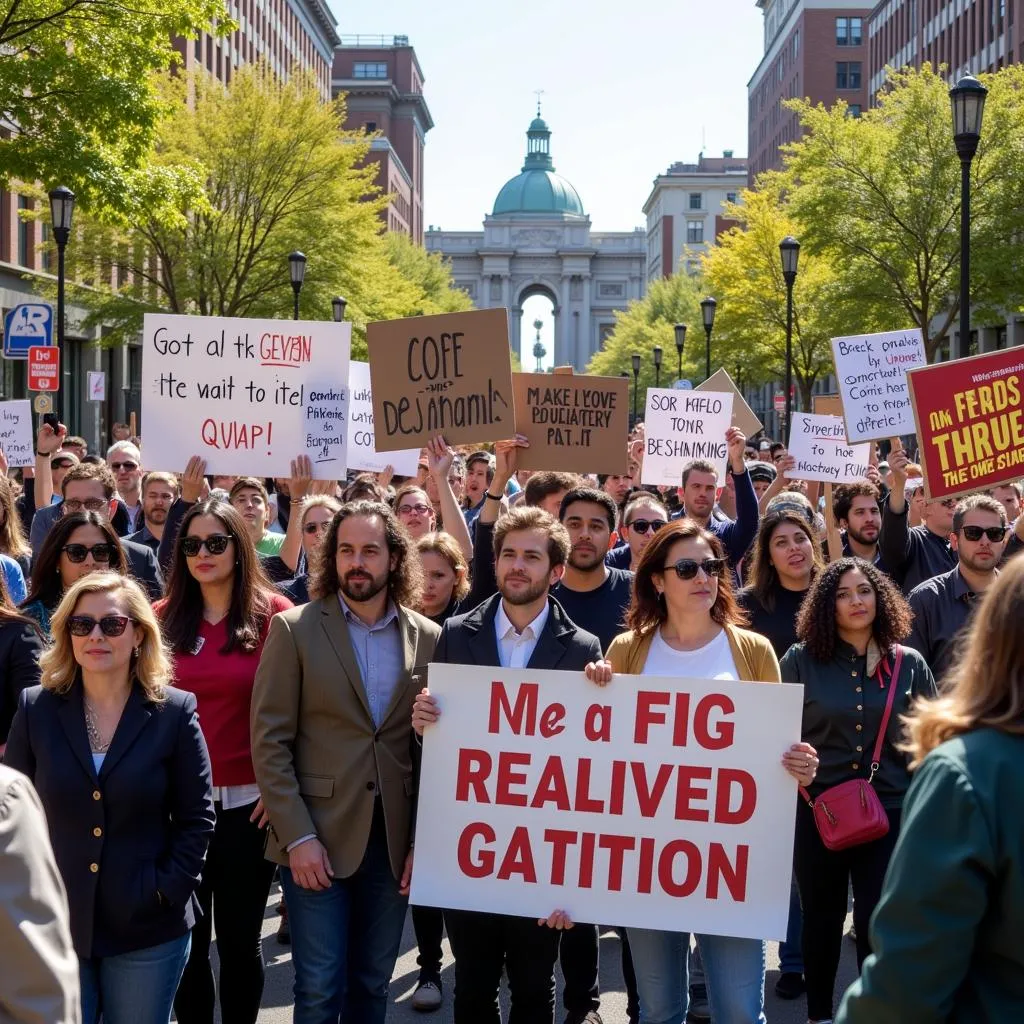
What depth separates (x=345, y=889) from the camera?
505 cm

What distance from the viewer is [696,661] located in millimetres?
5160

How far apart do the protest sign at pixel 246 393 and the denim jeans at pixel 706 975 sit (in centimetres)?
412

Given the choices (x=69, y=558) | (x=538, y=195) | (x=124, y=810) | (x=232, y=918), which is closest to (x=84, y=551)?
(x=69, y=558)

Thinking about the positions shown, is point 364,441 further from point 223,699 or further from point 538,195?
point 538,195

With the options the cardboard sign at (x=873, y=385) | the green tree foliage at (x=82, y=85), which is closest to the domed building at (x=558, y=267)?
the green tree foliage at (x=82, y=85)

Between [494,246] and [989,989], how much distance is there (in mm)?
161620

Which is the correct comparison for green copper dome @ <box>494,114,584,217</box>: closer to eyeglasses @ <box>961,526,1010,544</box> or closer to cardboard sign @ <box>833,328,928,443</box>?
cardboard sign @ <box>833,328,928,443</box>

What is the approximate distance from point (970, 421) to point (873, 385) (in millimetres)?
3266

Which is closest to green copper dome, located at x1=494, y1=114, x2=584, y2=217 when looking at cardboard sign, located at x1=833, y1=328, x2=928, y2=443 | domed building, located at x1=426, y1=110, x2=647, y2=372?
domed building, located at x1=426, y1=110, x2=647, y2=372

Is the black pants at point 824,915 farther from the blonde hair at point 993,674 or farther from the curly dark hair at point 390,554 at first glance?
the blonde hair at point 993,674

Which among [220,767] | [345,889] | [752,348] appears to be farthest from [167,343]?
[752,348]

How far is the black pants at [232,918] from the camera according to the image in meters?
5.34

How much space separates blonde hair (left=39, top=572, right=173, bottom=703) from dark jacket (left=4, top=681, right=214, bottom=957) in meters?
0.04

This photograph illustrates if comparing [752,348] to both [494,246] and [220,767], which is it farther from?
[494,246]
